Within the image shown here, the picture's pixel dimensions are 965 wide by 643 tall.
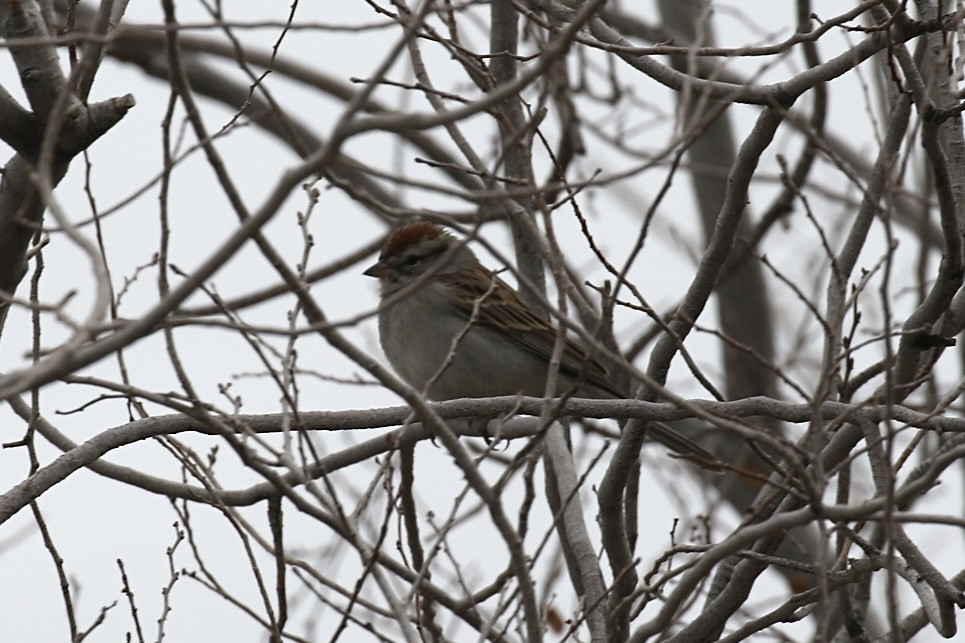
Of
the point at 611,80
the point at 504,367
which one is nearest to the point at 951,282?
the point at 504,367

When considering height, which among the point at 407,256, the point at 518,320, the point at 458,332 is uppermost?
the point at 407,256

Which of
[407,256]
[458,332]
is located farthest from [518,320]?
[407,256]

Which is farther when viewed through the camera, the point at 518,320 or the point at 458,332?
the point at 518,320

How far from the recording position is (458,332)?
7.49 meters

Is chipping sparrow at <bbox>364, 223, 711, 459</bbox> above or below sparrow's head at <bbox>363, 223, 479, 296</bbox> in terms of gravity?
below

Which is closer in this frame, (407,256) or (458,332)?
(458,332)

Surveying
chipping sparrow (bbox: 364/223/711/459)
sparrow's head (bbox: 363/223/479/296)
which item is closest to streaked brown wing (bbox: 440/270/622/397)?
chipping sparrow (bbox: 364/223/711/459)

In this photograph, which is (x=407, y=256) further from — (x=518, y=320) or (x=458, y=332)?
(x=518, y=320)

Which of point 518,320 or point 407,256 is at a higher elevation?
point 407,256

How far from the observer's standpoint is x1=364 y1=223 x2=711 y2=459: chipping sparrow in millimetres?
7418

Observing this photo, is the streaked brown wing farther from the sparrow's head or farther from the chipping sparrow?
the sparrow's head

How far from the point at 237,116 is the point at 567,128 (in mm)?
3563

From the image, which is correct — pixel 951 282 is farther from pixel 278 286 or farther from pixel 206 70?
pixel 206 70

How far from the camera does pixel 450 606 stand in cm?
461
